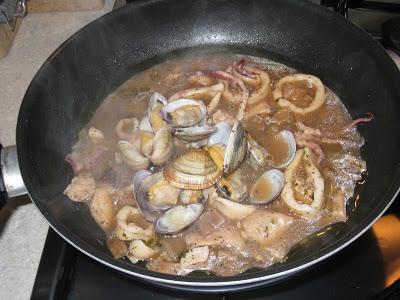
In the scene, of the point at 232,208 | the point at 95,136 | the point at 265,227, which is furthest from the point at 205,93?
the point at 265,227

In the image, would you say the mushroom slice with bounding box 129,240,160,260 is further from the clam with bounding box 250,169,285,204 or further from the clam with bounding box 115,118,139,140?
the clam with bounding box 115,118,139,140

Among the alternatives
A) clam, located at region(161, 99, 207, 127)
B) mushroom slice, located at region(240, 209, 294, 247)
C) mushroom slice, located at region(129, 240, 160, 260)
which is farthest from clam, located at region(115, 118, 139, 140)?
mushroom slice, located at region(240, 209, 294, 247)

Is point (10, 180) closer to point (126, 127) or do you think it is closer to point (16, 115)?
point (126, 127)

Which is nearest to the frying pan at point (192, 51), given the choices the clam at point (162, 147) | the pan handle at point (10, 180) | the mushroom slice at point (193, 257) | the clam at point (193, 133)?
the pan handle at point (10, 180)

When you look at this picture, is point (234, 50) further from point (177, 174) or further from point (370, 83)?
point (177, 174)

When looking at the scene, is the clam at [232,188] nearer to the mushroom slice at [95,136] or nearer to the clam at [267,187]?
the clam at [267,187]
